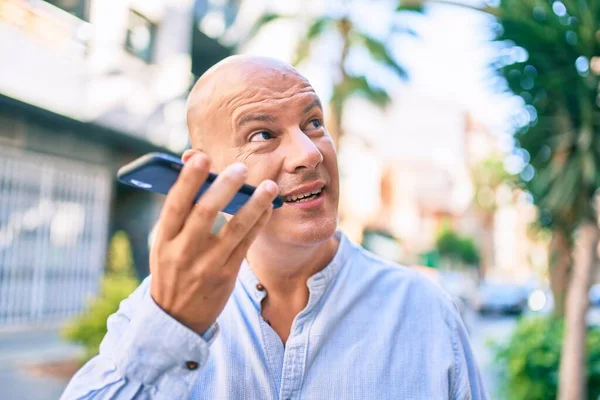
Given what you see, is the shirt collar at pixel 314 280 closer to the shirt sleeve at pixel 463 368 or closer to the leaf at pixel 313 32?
the shirt sleeve at pixel 463 368

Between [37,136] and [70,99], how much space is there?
78 centimetres

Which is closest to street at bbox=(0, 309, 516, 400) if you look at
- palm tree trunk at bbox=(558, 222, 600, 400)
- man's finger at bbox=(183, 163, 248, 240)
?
palm tree trunk at bbox=(558, 222, 600, 400)

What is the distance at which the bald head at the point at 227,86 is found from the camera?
137 centimetres

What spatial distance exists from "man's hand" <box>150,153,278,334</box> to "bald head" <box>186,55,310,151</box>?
50 cm

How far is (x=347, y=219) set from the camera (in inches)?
941

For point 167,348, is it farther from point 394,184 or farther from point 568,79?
point 394,184

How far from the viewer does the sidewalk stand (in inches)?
237

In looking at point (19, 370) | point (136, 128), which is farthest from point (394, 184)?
point (19, 370)

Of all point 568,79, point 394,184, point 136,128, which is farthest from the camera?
point 394,184

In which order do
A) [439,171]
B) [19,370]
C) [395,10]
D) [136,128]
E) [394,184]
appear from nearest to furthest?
1. [19,370]
2. [136,128]
3. [395,10]
4. [394,184]
5. [439,171]

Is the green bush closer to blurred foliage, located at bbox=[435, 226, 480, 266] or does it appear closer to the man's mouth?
the man's mouth

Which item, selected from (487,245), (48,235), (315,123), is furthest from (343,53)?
(487,245)

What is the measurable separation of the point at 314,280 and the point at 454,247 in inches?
1607

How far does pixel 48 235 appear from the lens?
970cm
